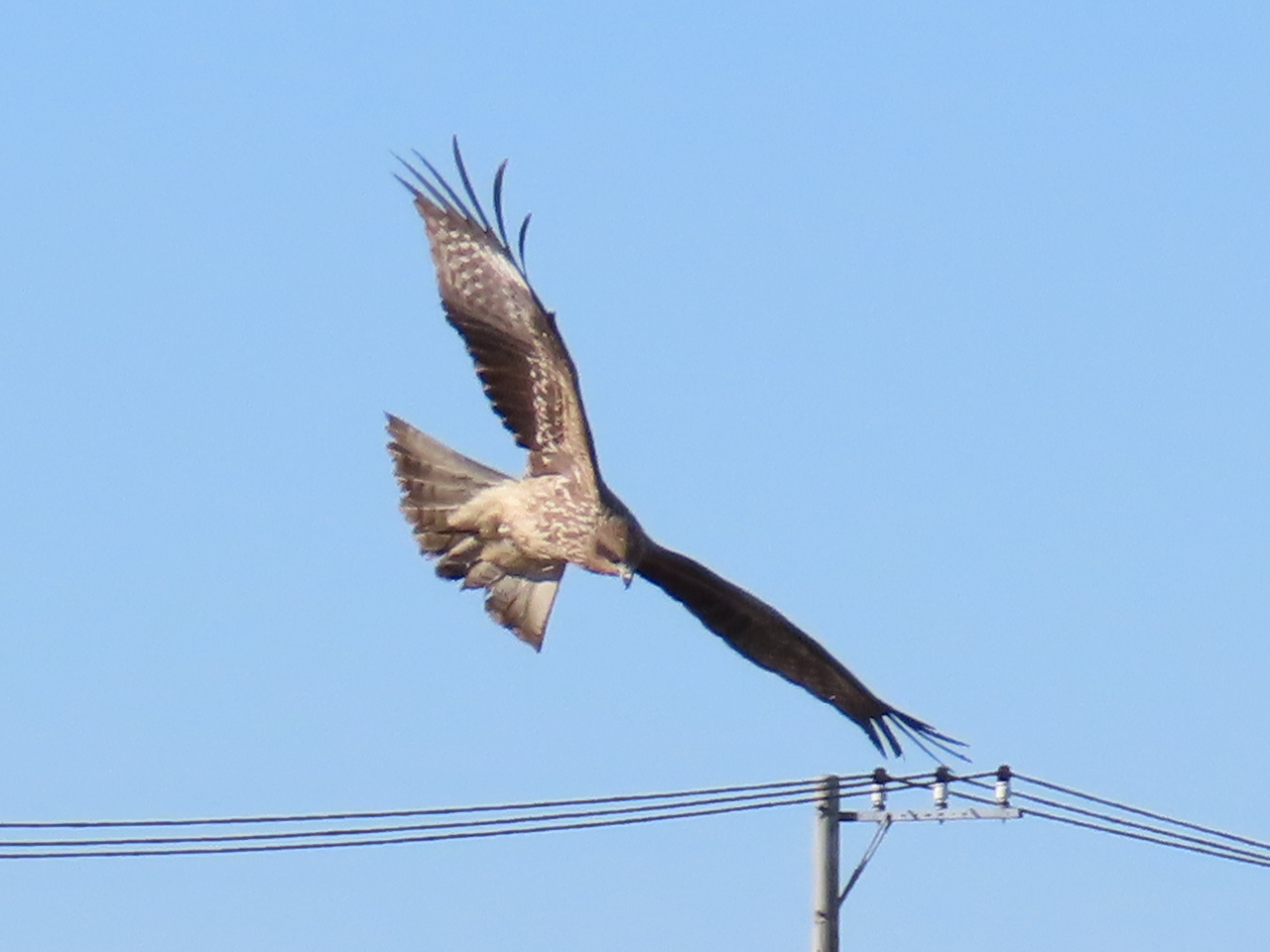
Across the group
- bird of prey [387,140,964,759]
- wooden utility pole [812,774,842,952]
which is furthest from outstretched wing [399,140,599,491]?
wooden utility pole [812,774,842,952]

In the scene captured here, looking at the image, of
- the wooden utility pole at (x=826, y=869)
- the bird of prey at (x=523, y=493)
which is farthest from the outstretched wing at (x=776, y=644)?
the wooden utility pole at (x=826, y=869)

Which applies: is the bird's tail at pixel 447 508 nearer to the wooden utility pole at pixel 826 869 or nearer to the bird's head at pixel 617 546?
the bird's head at pixel 617 546

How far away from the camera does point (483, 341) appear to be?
11.0m

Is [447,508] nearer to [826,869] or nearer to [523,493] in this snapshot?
[523,493]

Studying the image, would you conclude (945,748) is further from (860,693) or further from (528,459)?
(528,459)

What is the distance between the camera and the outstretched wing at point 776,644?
40.1 ft

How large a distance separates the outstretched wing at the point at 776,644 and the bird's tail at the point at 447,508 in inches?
24.5

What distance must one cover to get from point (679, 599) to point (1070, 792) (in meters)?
2.30

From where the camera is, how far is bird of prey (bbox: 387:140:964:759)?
1089 centimetres

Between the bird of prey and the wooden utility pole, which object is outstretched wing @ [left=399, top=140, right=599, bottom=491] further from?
the wooden utility pole

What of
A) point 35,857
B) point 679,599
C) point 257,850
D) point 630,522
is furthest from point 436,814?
point 679,599

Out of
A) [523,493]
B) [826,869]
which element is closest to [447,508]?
[523,493]

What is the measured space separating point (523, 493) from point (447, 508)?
46 centimetres

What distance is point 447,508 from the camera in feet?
38.3
